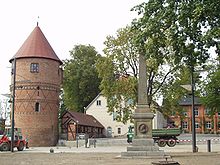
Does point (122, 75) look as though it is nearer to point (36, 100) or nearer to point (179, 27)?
point (36, 100)

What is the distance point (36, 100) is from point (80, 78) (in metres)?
15.3

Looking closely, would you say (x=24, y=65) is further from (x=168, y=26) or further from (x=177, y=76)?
(x=168, y=26)

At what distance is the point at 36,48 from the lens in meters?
52.0

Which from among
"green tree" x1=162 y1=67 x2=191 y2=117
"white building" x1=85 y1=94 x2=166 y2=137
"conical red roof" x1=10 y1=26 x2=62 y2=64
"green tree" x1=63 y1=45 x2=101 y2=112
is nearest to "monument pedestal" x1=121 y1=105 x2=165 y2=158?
"green tree" x1=162 y1=67 x2=191 y2=117

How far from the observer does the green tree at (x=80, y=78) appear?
64.1 metres

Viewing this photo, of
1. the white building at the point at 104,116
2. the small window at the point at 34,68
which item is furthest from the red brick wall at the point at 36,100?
the white building at the point at 104,116

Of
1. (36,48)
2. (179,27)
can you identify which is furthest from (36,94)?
(179,27)

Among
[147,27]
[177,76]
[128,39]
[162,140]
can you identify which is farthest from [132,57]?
[147,27]

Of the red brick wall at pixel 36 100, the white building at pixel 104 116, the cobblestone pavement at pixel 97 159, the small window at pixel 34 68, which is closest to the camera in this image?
the cobblestone pavement at pixel 97 159

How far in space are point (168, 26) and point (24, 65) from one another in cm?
3906

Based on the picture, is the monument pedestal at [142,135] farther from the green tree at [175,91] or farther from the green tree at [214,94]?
Answer: the green tree at [175,91]

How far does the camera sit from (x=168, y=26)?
14.4 m

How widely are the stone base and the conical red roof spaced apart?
1334 inches

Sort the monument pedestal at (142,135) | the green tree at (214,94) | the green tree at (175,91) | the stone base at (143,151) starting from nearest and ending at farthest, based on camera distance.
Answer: the stone base at (143,151) < the monument pedestal at (142,135) < the green tree at (214,94) < the green tree at (175,91)
